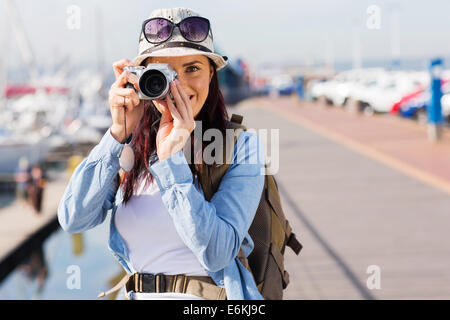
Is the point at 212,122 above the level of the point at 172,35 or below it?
below

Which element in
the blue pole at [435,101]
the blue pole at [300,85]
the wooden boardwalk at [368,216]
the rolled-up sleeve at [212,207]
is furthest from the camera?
the blue pole at [300,85]

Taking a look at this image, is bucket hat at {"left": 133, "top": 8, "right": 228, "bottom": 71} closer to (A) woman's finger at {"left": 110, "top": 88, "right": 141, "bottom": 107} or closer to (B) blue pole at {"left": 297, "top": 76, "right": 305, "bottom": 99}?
(A) woman's finger at {"left": 110, "top": 88, "right": 141, "bottom": 107}

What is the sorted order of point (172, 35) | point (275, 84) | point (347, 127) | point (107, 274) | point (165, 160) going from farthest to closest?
point (275, 84), point (347, 127), point (107, 274), point (172, 35), point (165, 160)

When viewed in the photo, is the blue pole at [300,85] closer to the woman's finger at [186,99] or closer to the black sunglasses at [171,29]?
the black sunglasses at [171,29]

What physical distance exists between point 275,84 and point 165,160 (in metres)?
51.8

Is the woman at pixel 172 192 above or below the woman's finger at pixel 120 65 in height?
below

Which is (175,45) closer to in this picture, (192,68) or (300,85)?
(192,68)

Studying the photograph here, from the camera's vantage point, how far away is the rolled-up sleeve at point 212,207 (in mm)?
1596

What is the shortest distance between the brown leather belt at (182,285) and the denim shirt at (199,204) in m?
0.02

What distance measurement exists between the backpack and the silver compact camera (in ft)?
0.85

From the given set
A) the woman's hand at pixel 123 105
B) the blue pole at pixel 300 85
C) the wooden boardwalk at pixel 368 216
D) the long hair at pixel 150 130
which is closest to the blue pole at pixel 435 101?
the wooden boardwalk at pixel 368 216
